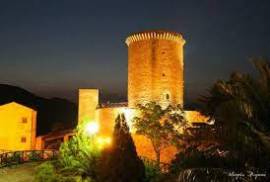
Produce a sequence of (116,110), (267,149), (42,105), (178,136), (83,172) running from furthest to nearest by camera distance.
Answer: (42,105) → (116,110) → (178,136) → (83,172) → (267,149)

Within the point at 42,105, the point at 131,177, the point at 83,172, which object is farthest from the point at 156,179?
the point at 42,105

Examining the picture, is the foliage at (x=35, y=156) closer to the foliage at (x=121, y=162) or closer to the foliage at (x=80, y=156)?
the foliage at (x=80, y=156)

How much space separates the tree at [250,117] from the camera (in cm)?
1040

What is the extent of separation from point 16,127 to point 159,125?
16.4 meters

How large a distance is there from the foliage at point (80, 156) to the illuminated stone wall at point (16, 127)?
18.1m

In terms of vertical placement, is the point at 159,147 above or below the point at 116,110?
below

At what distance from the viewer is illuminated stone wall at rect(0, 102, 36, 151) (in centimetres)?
3759

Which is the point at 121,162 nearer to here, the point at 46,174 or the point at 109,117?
the point at 46,174

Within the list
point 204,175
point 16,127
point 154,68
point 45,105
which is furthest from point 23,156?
point 45,105

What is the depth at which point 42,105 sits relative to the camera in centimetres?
7719

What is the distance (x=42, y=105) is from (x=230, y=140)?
6907 centimetres

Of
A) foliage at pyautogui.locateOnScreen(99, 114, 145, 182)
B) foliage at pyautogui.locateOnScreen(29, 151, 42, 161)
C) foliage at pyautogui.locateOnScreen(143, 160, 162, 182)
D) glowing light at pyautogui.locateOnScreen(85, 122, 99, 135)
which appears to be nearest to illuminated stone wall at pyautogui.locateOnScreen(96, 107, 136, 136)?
glowing light at pyautogui.locateOnScreen(85, 122, 99, 135)

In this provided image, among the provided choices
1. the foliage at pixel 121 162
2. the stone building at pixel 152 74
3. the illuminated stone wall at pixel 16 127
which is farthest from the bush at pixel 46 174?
the illuminated stone wall at pixel 16 127

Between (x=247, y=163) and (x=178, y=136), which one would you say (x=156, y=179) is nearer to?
(x=247, y=163)
